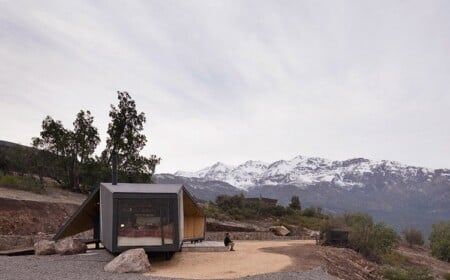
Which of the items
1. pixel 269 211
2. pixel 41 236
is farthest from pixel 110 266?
pixel 269 211

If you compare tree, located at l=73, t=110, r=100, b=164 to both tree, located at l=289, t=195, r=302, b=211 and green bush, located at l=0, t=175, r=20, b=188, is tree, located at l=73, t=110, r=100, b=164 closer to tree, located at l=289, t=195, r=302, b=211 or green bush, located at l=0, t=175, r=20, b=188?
green bush, located at l=0, t=175, r=20, b=188

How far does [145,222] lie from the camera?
17047 millimetres

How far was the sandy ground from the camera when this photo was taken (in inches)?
608

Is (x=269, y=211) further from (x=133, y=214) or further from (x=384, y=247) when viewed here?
(x=133, y=214)

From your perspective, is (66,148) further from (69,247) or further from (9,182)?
(69,247)

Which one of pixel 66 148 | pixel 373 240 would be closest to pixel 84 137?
pixel 66 148

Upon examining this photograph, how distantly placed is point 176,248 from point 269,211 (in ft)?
107

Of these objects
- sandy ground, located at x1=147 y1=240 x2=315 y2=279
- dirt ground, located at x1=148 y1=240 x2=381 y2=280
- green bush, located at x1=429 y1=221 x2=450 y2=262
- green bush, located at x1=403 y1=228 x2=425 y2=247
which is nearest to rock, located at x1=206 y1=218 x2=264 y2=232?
dirt ground, located at x1=148 y1=240 x2=381 y2=280

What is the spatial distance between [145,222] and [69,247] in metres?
4.47

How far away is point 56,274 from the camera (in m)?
14.4

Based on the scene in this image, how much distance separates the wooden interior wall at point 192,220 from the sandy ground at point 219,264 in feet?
9.42

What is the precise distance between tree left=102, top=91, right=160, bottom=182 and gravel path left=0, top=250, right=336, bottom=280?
21.0m

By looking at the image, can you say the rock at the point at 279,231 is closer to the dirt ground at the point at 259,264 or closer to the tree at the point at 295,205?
the dirt ground at the point at 259,264

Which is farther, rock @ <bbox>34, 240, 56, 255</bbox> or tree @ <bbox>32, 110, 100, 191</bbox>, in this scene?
tree @ <bbox>32, 110, 100, 191</bbox>
